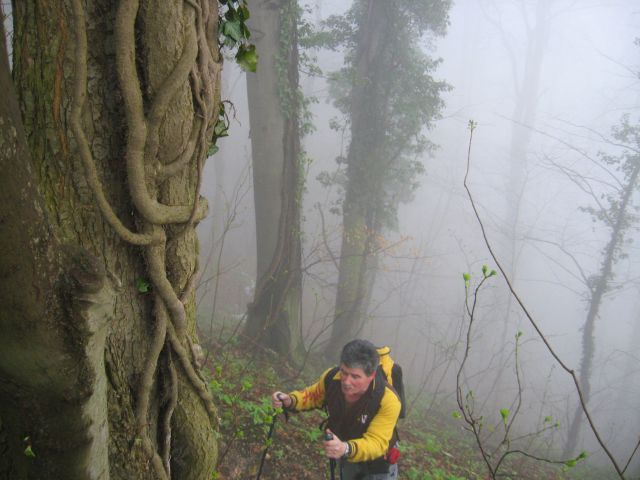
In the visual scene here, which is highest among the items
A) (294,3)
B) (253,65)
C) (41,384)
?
(294,3)

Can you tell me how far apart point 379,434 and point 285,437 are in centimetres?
227

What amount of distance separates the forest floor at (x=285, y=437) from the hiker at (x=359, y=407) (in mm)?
464

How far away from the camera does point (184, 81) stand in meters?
1.49

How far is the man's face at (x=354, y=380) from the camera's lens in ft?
10.0

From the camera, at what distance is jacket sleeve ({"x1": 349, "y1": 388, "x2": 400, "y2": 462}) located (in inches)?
112

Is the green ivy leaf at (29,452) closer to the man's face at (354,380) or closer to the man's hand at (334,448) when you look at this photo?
the man's hand at (334,448)

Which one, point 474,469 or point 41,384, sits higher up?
point 41,384

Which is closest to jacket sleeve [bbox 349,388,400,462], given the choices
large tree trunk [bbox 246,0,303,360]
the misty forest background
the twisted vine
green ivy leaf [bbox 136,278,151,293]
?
the misty forest background

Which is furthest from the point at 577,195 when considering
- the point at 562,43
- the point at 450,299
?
the point at 450,299

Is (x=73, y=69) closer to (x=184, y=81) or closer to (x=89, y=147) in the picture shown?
(x=89, y=147)

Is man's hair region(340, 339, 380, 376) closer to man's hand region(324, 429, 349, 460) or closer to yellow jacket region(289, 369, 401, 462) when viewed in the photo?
yellow jacket region(289, 369, 401, 462)

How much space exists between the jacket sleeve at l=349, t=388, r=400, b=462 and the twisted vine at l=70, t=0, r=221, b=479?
1.49 m

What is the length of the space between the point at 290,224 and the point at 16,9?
231 inches

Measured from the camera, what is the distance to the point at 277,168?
700 cm
